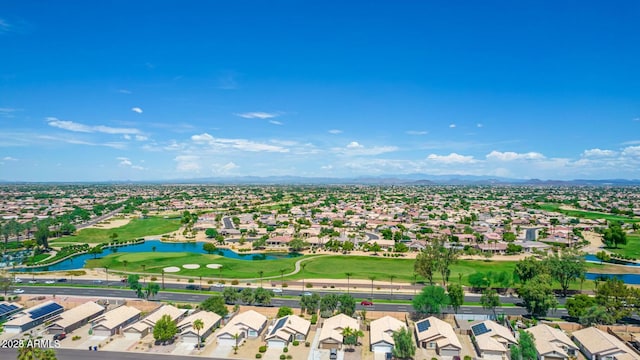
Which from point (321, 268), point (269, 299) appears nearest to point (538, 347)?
point (269, 299)

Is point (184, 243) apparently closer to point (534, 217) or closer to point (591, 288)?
point (591, 288)

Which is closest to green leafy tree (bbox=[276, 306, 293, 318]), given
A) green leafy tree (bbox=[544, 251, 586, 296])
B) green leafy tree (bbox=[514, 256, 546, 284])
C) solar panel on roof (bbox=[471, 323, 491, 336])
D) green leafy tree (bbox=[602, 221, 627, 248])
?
solar panel on roof (bbox=[471, 323, 491, 336])

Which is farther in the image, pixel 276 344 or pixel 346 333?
pixel 276 344

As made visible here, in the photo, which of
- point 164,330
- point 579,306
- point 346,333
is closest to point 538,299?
point 579,306

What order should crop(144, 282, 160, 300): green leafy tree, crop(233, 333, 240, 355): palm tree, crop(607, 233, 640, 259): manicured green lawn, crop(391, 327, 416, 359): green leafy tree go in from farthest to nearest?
crop(607, 233, 640, 259): manicured green lawn
crop(144, 282, 160, 300): green leafy tree
crop(233, 333, 240, 355): palm tree
crop(391, 327, 416, 359): green leafy tree

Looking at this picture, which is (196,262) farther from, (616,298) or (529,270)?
(616,298)

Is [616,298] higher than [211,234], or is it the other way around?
[616,298]

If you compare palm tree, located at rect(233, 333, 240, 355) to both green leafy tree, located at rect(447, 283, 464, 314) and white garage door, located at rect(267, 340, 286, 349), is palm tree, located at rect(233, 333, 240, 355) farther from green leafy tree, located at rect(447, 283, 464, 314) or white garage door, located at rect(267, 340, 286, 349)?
green leafy tree, located at rect(447, 283, 464, 314)
